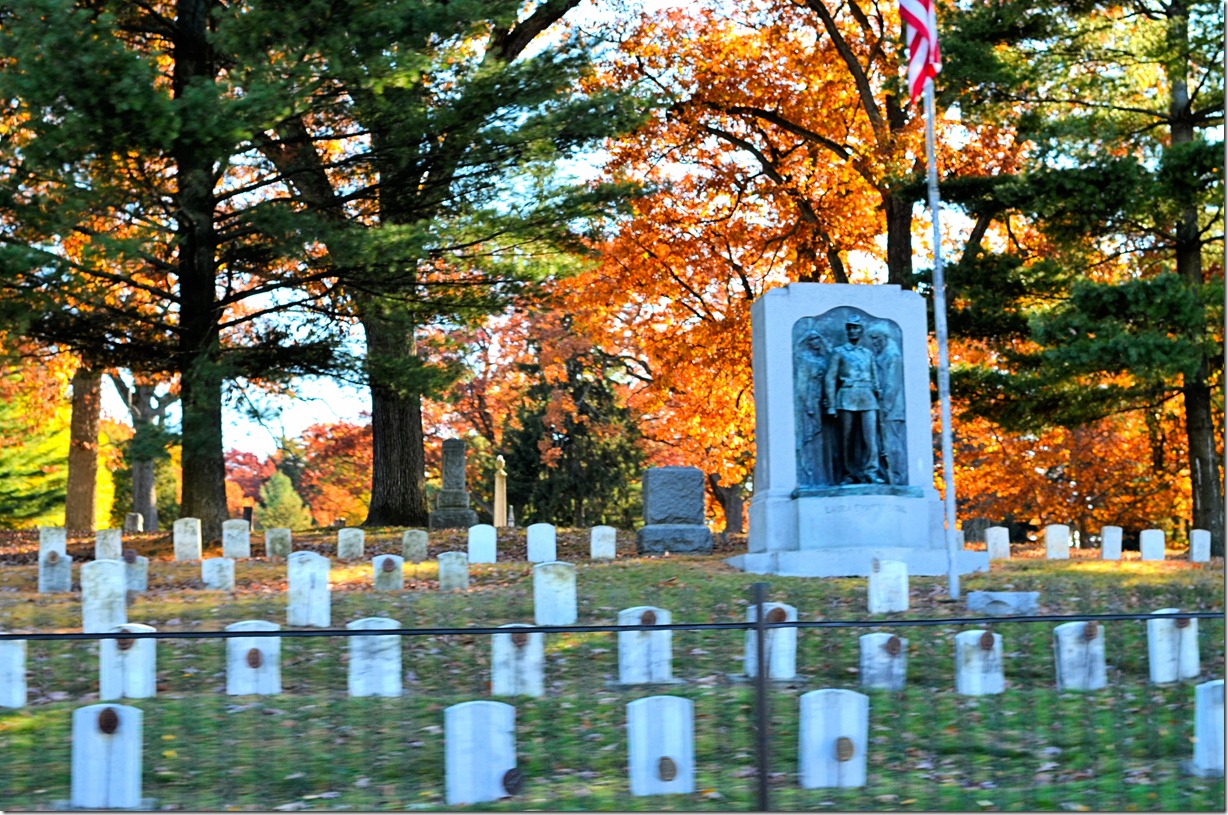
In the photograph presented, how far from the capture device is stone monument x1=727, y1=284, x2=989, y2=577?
1484 cm

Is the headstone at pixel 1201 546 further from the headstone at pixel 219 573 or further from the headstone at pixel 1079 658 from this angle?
the headstone at pixel 219 573

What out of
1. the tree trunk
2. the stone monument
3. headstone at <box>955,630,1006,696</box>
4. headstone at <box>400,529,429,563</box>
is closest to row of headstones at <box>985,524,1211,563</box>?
the stone monument

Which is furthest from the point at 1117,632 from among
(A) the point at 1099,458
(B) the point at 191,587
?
(A) the point at 1099,458

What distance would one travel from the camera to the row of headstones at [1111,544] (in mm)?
17172

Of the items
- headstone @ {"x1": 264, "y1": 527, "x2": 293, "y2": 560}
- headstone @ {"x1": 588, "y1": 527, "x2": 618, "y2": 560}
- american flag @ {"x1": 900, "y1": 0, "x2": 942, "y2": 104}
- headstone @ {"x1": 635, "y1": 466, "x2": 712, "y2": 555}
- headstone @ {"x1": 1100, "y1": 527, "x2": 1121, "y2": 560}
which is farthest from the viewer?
headstone @ {"x1": 1100, "y1": 527, "x2": 1121, "y2": 560}

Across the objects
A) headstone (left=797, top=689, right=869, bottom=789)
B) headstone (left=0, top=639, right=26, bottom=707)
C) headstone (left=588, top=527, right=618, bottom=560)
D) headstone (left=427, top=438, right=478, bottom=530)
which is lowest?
headstone (left=797, top=689, right=869, bottom=789)

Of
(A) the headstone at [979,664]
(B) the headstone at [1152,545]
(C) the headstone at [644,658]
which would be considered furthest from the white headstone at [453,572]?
(B) the headstone at [1152,545]

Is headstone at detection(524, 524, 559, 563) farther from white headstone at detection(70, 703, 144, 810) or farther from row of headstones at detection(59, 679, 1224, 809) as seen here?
white headstone at detection(70, 703, 144, 810)

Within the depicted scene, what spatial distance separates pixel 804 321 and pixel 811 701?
947 centimetres

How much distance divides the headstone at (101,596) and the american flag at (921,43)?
339 inches

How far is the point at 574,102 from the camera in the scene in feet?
55.0

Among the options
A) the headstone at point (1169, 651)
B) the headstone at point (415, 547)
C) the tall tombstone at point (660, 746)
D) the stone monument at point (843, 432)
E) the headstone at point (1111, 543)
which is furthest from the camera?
the headstone at point (1111, 543)

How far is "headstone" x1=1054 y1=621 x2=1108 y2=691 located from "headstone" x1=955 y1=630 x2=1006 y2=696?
18.7 inches

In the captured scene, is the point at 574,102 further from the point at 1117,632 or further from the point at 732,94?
the point at 1117,632
